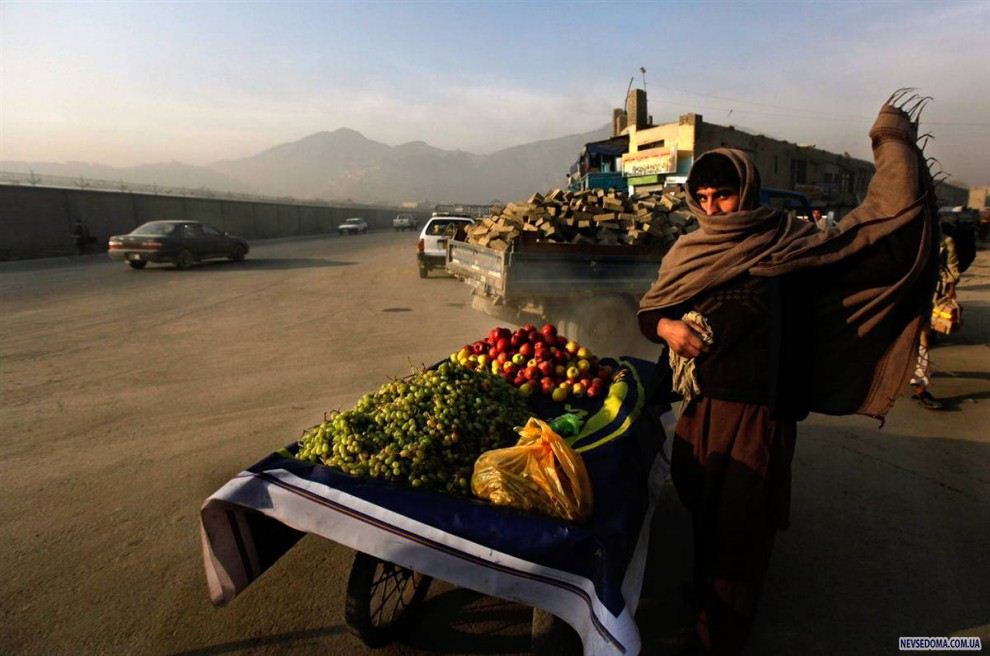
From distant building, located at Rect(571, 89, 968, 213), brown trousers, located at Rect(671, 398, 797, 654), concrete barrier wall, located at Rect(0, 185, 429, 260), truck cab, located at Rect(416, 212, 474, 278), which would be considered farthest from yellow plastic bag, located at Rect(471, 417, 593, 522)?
concrete barrier wall, located at Rect(0, 185, 429, 260)

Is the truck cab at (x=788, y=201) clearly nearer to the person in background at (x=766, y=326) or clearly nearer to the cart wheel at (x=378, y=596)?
the person in background at (x=766, y=326)

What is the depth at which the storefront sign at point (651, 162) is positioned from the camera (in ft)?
65.9

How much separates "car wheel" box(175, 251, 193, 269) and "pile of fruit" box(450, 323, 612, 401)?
15586mm

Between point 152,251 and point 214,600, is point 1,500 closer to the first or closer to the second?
point 214,600

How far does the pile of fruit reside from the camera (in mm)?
3326

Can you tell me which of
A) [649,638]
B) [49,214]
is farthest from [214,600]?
[49,214]

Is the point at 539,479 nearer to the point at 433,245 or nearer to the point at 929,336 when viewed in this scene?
the point at 929,336

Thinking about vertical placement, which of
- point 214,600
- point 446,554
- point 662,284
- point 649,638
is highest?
point 662,284

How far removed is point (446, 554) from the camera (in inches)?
77.7

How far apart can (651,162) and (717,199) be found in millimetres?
20000

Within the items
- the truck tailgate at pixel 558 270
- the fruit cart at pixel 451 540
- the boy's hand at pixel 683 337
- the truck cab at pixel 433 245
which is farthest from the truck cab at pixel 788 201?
the truck cab at pixel 433 245

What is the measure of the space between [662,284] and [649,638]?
1650 millimetres

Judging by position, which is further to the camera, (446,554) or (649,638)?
(649,638)

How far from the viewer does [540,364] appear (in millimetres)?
3434
